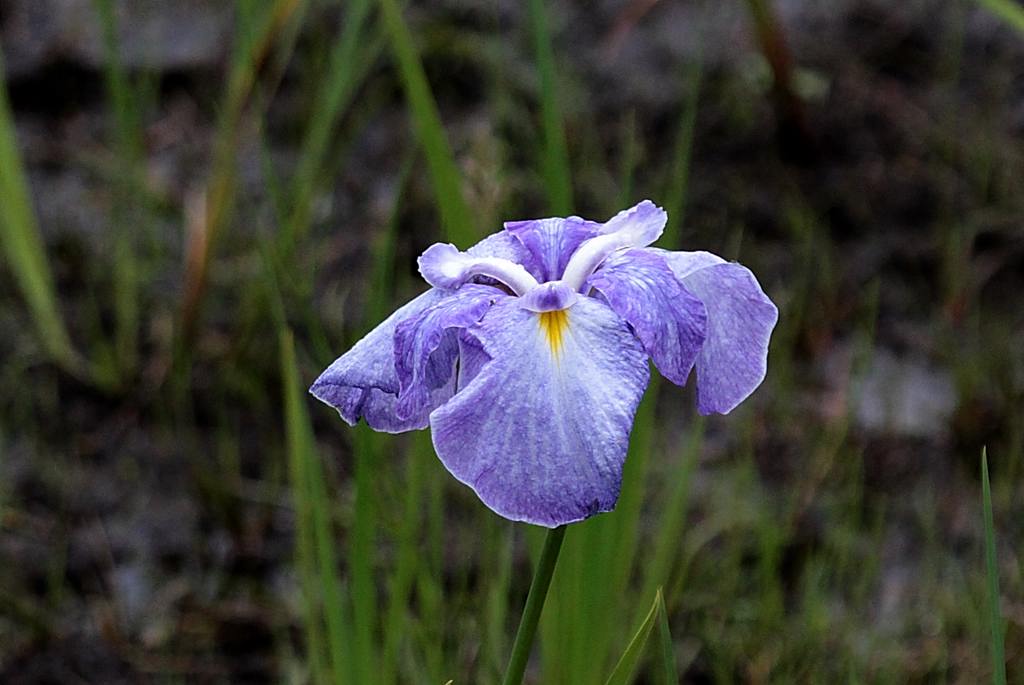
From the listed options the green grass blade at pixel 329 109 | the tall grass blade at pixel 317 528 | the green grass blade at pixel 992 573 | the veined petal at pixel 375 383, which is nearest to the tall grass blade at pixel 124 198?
the green grass blade at pixel 329 109

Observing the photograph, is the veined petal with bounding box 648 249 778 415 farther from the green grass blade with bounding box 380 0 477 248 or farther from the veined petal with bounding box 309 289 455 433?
the green grass blade with bounding box 380 0 477 248

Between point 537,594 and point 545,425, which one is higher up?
point 545,425

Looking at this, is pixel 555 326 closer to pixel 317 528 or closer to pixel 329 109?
pixel 317 528

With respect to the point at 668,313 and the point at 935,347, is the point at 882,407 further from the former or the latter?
the point at 668,313

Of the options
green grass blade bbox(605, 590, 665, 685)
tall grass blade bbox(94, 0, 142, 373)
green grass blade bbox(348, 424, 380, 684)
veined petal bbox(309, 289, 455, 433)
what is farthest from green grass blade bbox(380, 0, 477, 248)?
tall grass blade bbox(94, 0, 142, 373)

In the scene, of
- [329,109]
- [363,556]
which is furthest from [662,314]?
[329,109]

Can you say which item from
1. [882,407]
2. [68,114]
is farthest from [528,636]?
[68,114]

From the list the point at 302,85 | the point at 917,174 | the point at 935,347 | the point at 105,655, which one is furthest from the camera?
the point at 302,85
